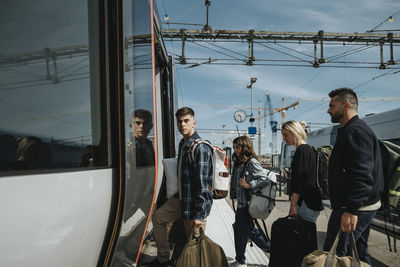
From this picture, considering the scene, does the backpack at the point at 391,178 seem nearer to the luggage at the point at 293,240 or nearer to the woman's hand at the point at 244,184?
the luggage at the point at 293,240

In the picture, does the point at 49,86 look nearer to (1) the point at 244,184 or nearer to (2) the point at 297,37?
(1) the point at 244,184

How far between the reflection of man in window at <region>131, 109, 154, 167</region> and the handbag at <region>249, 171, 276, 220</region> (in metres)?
1.58

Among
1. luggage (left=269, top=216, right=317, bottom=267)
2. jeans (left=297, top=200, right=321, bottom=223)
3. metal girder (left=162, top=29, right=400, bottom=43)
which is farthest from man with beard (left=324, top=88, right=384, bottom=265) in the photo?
metal girder (left=162, top=29, right=400, bottom=43)

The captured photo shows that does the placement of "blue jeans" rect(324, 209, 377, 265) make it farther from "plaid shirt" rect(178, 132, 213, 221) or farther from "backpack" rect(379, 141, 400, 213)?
"plaid shirt" rect(178, 132, 213, 221)

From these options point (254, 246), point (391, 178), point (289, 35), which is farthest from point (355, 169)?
point (289, 35)

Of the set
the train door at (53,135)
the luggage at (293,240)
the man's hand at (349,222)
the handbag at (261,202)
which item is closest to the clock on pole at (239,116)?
the handbag at (261,202)

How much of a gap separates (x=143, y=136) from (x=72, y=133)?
0.79 m

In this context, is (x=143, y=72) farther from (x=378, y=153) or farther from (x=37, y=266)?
(x=378, y=153)

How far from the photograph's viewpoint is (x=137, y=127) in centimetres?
204

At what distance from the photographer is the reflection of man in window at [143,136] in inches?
79.8

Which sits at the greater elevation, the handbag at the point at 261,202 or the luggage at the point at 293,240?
the handbag at the point at 261,202

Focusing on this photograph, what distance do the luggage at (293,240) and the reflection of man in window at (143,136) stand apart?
1.47m

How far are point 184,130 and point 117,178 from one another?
4.04ft

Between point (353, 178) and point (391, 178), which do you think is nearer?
point (353, 178)
